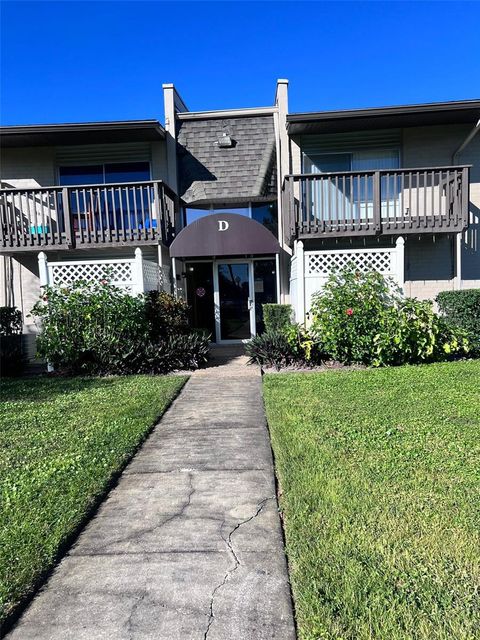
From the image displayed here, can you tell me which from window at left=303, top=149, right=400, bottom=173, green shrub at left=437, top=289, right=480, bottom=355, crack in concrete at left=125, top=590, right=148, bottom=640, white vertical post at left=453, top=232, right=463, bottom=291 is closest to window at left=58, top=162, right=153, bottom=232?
window at left=303, top=149, right=400, bottom=173

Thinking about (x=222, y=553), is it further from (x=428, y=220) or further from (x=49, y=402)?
(x=428, y=220)

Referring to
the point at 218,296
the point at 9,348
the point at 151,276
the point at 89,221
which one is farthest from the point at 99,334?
the point at 218,296

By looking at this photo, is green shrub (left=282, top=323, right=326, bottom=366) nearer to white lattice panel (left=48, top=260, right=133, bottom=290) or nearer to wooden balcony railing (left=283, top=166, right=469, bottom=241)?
wooden balcony railing (left=283, top=166, right=469, bottom=241)

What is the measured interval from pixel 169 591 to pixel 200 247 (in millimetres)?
7942

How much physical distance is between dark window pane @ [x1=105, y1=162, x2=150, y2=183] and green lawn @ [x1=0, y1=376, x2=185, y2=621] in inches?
249

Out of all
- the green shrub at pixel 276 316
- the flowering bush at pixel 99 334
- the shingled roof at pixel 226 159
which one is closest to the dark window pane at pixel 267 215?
the shingled roof at pixel 226 159

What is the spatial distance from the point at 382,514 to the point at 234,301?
29.1 feet

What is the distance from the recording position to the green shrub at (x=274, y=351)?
8.23 metres

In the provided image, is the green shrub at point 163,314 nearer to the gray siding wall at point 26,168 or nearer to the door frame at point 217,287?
the door frame at point 217,287

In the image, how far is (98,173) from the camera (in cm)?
1137

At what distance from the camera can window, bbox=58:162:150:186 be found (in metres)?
11.4

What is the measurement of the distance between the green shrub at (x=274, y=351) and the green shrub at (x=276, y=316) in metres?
1.41

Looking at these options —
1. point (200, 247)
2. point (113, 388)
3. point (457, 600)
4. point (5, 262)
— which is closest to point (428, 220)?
point (200, 247)

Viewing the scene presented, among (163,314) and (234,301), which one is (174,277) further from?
(163,314)
